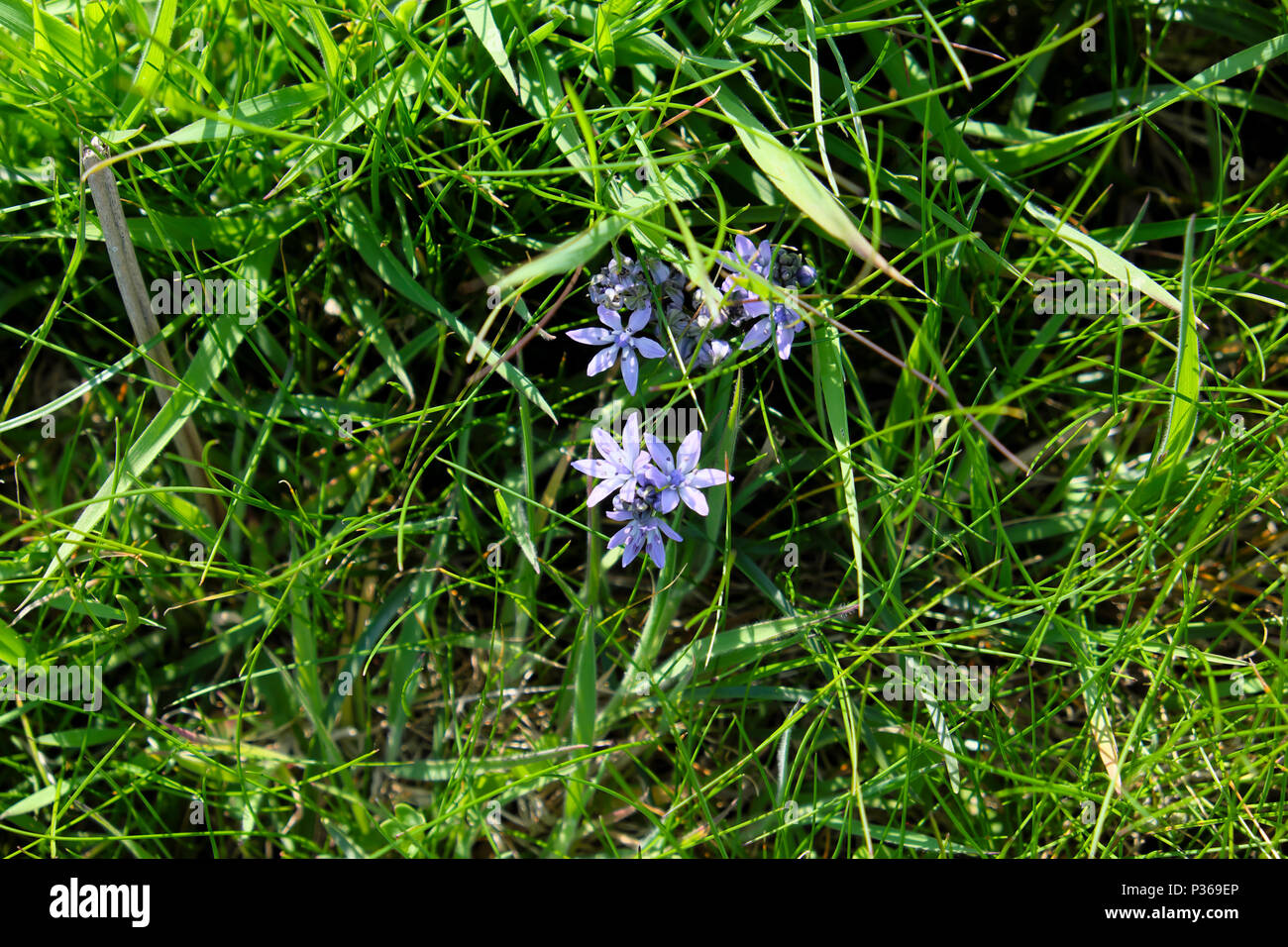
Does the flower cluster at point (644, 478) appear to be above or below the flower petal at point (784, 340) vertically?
below

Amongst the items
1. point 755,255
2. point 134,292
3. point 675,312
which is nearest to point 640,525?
point 675,312

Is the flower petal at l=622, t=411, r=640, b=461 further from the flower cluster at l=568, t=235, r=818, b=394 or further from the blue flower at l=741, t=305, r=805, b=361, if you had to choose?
the blue flower at l=741, t=305, r=805, b=361

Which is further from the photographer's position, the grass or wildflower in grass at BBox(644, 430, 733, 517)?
the grass

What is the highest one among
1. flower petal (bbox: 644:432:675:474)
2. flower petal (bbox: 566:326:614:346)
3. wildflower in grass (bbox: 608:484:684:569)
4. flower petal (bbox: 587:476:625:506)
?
flower petal (bbox: 566:326:614:346)

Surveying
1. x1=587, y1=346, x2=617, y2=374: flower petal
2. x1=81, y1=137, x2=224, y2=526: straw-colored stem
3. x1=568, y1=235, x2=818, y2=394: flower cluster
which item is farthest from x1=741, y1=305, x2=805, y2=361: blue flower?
x1=81, y1=137, x2=224, y2=526: straw-colored stem

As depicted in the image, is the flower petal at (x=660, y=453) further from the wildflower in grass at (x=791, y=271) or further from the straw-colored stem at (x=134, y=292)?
the straw-colored stem at (x=134, y=292)

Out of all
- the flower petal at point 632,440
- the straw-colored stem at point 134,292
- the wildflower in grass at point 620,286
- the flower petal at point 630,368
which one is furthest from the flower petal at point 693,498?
the straw-colored stem at point 134,292

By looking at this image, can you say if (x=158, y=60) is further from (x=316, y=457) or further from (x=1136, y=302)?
(x=1136, y=302)

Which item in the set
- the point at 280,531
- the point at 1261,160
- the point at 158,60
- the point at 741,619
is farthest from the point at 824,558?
the point at 158,60

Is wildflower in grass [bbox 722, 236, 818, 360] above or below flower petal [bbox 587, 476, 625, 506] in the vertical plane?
above
